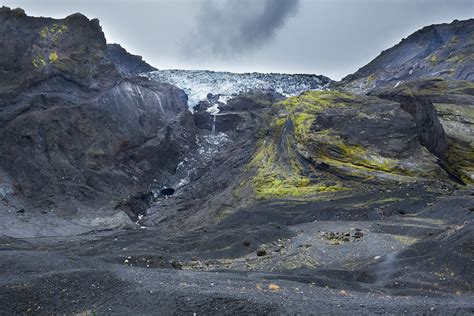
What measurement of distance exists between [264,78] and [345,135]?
67806 millimetres

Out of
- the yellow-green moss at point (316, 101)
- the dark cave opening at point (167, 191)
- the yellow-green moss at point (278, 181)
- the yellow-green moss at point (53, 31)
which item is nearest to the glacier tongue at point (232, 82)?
the yellow-green moss at point (53, 31)

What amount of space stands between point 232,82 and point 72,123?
54220 mm

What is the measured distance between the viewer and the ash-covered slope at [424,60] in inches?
2635

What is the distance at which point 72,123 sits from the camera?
59094 millimetres

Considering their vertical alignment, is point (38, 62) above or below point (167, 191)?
above

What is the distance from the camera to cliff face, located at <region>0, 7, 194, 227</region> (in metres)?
52.0

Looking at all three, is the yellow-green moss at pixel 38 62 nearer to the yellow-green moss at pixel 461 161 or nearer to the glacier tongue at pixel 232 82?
the glacier tongue at pixel 232 82

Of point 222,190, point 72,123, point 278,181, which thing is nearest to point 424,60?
point 222,190

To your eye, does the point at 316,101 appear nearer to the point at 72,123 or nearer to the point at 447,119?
the point at 447,119

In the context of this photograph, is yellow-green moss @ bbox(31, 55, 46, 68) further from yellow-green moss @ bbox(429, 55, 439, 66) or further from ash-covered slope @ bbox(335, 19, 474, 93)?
yellow-green moss @ bbox(429, 55, 439, 66)

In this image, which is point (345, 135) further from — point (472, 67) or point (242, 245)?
point (472, 67)

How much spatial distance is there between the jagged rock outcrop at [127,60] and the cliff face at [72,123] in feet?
134

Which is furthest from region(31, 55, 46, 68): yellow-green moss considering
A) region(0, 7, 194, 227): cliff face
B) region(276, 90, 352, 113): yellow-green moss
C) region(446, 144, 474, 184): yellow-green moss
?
region(446, 144, 474, 184): yellow-green moss

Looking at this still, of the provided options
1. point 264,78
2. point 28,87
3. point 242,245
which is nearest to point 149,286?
point 242,245
